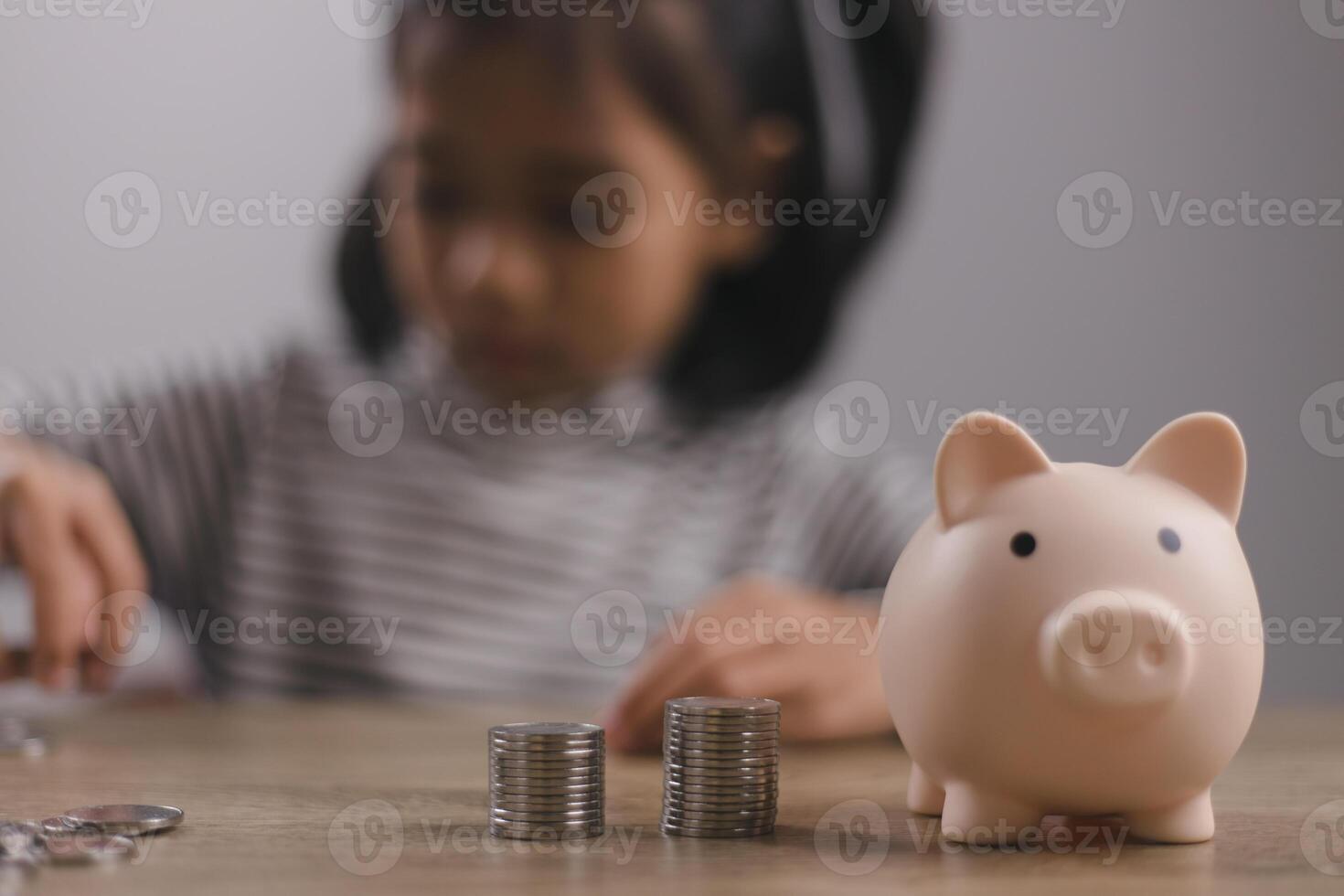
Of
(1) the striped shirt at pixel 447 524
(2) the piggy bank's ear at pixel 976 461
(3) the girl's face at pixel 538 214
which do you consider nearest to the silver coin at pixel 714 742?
(2) the piggy bank's ear at pixel 976 461

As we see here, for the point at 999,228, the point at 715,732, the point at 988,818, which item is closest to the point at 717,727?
the point at 715,732

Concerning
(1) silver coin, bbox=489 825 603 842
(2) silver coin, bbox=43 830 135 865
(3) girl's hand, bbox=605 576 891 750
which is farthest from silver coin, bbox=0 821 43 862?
(3) girl's hand, bbox=605 576 891 750

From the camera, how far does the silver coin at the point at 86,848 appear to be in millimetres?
486

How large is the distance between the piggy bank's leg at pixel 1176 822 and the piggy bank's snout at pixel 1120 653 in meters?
0.07

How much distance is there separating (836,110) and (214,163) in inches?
34.0

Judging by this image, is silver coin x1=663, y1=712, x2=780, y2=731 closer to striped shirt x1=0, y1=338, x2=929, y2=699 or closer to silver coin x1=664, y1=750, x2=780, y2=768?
silver coin x1=664, y1=750, x2=780, y2=768

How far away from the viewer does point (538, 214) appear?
4.33 feet

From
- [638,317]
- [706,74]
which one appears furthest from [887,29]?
[638,317]

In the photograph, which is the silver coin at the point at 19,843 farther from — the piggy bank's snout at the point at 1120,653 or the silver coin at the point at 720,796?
the piggy bank's snout at the point at 1120,653

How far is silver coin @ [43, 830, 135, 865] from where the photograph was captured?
0.49 metres

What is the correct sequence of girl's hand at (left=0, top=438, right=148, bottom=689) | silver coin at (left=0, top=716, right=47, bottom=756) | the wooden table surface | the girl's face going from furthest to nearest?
the girl's face
girl's hand at (left=0, top=438, right=148, bottom=689)
silver coin at (left=0, top=716, right=47, bottom=756)
the wooden table surface

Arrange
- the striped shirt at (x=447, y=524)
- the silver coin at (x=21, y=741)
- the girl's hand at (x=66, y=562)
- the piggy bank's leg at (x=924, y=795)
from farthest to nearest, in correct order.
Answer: the striped shirt at (x=447, y=524)
the girl's hand at (x=66, y=562)
the silver coin at (x=21, y=741)
the piggy bank's leg at (x=924, y=795)

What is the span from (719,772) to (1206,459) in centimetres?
24

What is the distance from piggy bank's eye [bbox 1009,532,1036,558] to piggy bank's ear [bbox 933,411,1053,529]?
32 mm
